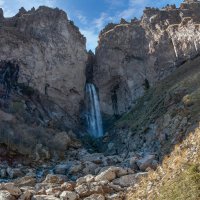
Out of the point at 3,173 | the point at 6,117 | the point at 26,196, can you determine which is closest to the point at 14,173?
the point at 3,173

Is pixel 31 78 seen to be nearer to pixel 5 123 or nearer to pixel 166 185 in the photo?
pixel 5 123

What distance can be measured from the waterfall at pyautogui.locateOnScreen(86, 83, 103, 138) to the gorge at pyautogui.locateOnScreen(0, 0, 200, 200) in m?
0.14

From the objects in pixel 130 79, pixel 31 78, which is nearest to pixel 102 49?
pixel 130 79

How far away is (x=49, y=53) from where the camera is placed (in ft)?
174

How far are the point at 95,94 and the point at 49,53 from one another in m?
9.18

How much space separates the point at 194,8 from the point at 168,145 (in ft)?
107

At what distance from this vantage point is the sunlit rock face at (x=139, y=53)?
50.5 metres

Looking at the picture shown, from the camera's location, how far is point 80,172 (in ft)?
84.7

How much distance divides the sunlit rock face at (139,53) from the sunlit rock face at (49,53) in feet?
11.6

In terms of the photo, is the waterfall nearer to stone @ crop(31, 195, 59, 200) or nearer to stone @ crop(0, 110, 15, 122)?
stone @ crop(0, 110, 15, 122)

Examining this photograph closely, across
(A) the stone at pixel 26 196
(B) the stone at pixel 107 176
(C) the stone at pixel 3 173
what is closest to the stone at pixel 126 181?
(B) the stone at pixel 107 176

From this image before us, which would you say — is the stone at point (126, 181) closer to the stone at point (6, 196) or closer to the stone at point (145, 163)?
the stone at point (145, 163)

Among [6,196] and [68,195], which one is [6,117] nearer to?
[6,196]

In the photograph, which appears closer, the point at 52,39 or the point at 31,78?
the point at 31,78
